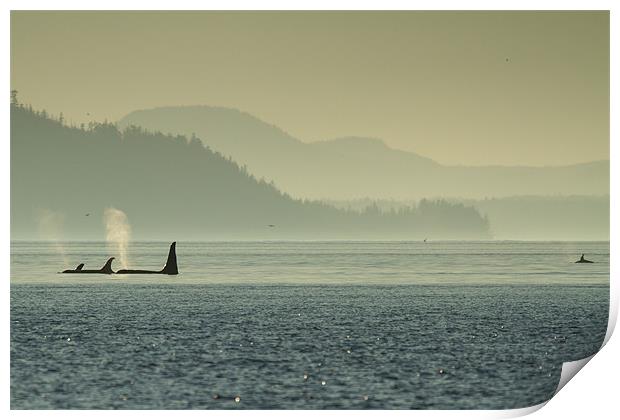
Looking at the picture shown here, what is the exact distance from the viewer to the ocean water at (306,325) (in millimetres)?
18016

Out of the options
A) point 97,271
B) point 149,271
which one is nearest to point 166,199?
point 149,271

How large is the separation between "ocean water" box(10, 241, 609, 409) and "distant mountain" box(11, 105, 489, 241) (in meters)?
0.51

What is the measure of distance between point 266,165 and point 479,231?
15.6ft

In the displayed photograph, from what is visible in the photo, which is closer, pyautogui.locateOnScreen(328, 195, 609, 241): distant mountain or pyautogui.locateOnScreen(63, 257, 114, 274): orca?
pyautogui.locateOnScreen(328, 195, 609, 241): distant mountain

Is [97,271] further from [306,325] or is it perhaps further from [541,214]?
[541,214]

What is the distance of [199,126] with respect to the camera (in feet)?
85.6

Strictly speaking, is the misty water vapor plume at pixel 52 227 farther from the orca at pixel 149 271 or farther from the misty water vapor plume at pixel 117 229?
the misty water vapor plume at pixel 117 229

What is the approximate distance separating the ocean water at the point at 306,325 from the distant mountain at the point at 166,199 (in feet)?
1.67

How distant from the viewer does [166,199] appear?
94.3 ft

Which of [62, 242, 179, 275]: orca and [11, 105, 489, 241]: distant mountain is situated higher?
[11, 105, 489, 241]: distant mountain

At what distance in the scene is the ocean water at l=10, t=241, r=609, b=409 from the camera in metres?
18.0

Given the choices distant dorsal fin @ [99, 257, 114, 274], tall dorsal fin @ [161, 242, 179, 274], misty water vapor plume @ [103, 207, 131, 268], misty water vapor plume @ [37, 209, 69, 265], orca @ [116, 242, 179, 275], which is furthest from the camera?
tall dorsal fin @ [161, 242, 179, 274]

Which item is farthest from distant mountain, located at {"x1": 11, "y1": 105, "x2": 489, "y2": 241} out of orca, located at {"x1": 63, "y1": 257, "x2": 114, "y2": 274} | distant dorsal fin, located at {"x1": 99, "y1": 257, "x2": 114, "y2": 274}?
distant dorsal fin, located at {"x1": 99, "y1": 257, "x2": 114, "y2": 274}

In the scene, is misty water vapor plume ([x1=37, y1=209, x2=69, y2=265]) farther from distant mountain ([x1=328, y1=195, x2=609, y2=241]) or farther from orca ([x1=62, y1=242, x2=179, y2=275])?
distant mountain ([x1=328, y1=195, x2=609, y2=241])
